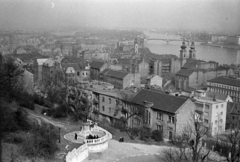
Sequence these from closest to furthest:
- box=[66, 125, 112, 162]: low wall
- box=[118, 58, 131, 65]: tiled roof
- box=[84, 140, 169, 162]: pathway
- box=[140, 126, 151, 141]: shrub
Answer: box=[66, 125, 112, 162]: low wall < box=[84, 140, 169, 162]: pathway < box=[140, 126, 151, 141]: shrub < box=[118, 58, 131, 65]: tiled roof

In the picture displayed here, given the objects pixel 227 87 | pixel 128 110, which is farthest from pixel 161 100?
pixel 227 87

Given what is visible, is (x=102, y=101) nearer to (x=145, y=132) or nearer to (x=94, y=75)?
(x=145, y=132)

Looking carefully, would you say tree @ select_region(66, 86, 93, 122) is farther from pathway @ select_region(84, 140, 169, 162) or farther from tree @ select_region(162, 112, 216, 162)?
tree @ select_region(162, 112, 216, 162)

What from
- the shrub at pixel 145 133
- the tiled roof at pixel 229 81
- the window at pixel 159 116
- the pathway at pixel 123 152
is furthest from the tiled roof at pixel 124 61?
the pathway at pixel 123 152

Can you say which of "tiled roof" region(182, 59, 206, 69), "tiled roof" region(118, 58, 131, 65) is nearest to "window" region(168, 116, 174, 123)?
"tiled roof" region(182, 59, 206, 69)

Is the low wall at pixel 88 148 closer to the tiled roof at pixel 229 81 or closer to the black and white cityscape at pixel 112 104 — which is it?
the black and white cityscape at pixel 112 104

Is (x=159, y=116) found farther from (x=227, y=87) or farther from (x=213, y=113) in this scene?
(x=227, y=87)
